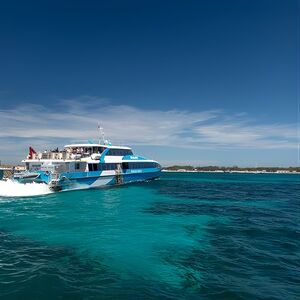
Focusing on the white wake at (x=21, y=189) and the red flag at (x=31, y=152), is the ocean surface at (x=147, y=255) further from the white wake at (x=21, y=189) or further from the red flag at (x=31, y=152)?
the red flag at (x=31, y=152)

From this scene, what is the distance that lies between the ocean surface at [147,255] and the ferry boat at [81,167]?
12.5 meters

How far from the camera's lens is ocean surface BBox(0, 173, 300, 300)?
31.8ft

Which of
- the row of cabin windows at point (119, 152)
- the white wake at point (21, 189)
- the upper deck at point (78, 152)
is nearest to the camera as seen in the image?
the white wake at point (21, 189)

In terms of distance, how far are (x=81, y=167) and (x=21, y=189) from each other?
8.72 m

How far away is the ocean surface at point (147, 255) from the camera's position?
9.69 m

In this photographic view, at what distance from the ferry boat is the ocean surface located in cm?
1251

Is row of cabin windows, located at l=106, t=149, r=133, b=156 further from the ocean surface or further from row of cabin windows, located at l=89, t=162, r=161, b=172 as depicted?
the ocean surface

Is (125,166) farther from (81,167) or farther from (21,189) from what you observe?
(21,189)

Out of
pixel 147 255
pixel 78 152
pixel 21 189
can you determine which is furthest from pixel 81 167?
pixel 147 255

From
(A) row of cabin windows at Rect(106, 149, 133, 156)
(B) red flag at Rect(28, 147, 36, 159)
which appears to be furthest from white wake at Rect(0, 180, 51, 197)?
(A) row of cabin windows at Rect(106, 149, 133, 156)

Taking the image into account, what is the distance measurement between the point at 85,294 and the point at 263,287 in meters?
5.56

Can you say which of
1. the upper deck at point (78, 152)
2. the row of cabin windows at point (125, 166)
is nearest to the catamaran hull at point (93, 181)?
the row of cabin windows at point (125, 166)

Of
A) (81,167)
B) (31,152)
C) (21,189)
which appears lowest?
(21,189)

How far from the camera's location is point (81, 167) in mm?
41094
